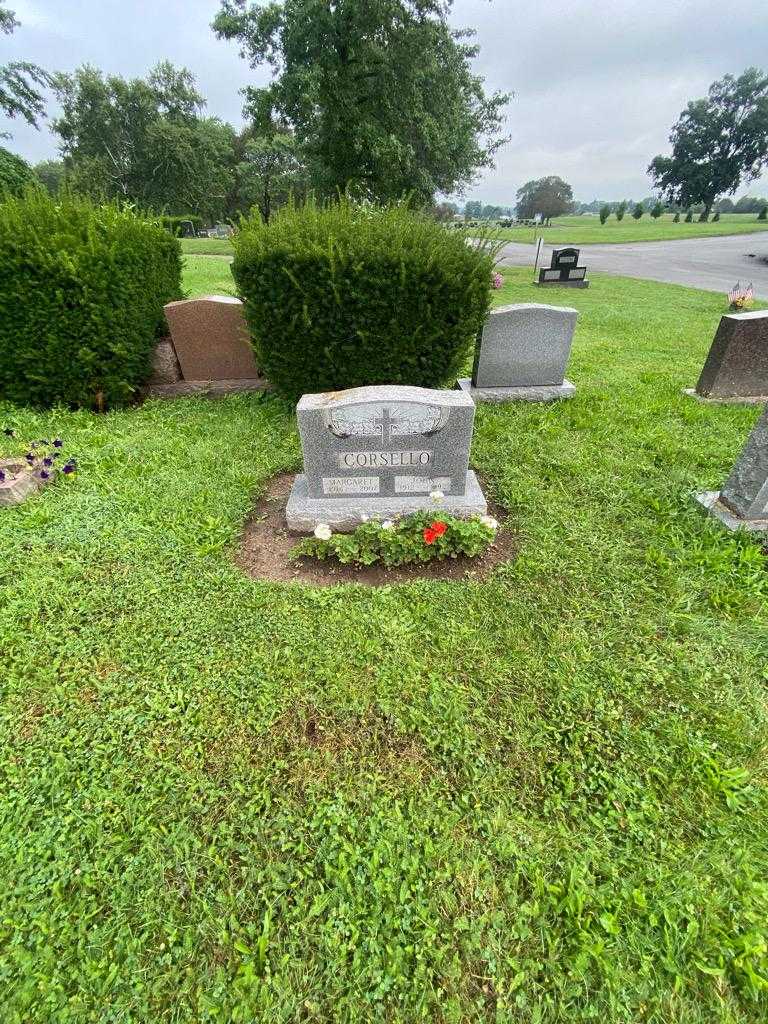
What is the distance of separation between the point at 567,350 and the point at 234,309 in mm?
3581

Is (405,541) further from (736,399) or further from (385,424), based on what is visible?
(736,399)

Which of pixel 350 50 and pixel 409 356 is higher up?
pixel 350 50

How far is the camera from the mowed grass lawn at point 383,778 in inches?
51.1

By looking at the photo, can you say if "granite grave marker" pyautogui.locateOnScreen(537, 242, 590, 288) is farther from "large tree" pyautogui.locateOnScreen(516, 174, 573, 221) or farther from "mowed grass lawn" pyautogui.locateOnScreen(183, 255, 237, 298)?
"large tree" pyautogui.locateOnScreen(516, 174, 573, 221)

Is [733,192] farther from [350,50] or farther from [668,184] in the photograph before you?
[350,50]

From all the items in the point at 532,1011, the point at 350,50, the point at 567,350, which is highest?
the point at 350,50

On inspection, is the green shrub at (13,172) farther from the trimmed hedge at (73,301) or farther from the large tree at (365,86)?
the trimmed hedge at (73,301)

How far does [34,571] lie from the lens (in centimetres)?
260

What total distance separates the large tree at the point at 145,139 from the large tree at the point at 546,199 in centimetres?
5298

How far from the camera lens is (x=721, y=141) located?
5281 cm

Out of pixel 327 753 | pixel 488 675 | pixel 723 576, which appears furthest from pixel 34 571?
pixel 723 576

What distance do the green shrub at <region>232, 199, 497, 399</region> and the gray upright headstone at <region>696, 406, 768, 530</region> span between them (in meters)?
2.16

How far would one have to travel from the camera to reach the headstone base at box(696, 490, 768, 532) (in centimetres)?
284

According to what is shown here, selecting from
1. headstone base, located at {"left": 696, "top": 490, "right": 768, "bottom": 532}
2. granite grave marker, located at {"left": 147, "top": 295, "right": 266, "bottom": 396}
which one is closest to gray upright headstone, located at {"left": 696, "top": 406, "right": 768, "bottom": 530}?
headstone base, located at {"left": 696, "top": 490, "right": 768, "bottom": 532}
